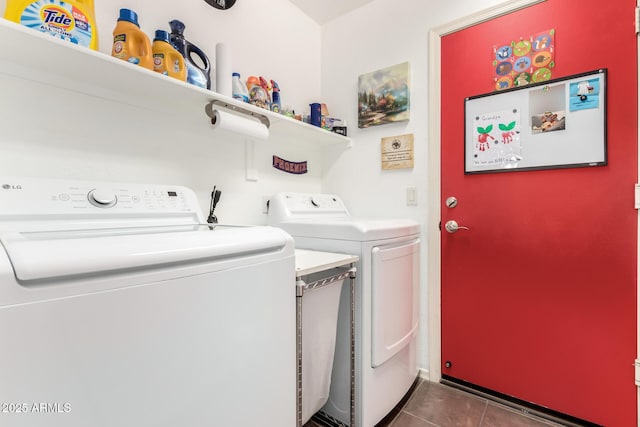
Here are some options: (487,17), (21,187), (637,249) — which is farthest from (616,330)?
(21,187)

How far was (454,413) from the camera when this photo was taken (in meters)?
1.60

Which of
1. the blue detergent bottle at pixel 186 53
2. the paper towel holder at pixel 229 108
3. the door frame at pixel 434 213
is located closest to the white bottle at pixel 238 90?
the paper towel holder at pixel 229 108

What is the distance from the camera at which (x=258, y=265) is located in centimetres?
87

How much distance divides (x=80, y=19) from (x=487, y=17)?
196 cm

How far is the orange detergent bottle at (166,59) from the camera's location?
1221mm

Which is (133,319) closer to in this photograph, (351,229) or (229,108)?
(351,229)

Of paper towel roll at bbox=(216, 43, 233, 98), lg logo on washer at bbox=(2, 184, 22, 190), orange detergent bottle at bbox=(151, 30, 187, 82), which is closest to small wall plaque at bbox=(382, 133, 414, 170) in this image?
paper towel roll at bbox=(216, 43, 233, 98)

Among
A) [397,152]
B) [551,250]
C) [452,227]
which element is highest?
[397,152]

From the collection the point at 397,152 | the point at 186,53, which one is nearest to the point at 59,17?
the point at 186,53

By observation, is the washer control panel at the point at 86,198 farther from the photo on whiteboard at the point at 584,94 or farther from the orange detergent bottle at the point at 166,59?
the photo on whiteboard at the point at 584,94

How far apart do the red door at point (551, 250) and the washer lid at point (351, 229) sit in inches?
19.5

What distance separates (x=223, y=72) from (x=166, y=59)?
0.91 ft

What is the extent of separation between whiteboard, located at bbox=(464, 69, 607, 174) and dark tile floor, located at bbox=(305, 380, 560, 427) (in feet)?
4.31

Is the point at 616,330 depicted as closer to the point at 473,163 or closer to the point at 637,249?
the point at 637,249
